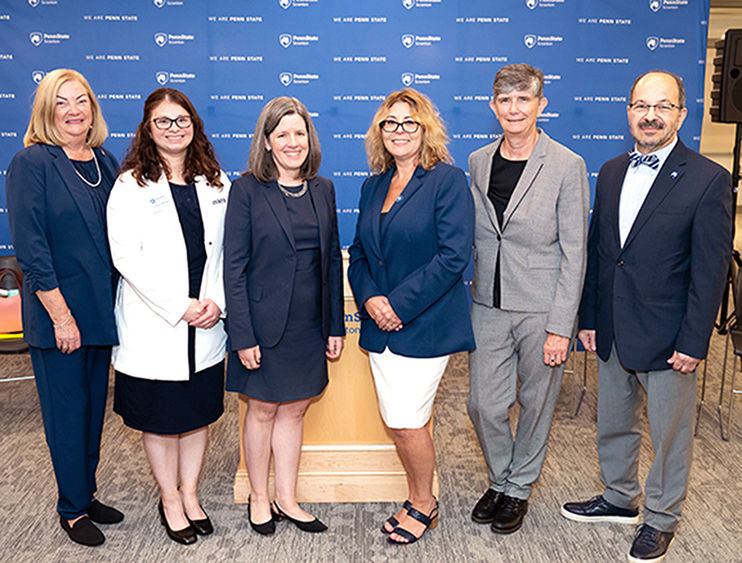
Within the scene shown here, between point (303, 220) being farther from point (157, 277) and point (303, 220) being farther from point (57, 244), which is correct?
point (57, 244)

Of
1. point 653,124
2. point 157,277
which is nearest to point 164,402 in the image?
point 157,277

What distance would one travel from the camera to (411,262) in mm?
2467

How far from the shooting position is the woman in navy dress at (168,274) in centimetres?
240

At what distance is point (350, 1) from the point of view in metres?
5.09

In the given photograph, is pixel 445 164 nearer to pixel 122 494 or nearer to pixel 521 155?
pixel 521 155

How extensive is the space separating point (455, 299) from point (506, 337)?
32cm

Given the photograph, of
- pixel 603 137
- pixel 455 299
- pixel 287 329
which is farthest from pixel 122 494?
pixel 603 137

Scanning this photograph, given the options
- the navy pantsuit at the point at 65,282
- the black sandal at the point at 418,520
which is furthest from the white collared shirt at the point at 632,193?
the navy pantsuit at the point at 65,282

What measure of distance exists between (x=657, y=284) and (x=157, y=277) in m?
1.84

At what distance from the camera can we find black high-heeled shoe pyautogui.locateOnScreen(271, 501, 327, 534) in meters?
2.78

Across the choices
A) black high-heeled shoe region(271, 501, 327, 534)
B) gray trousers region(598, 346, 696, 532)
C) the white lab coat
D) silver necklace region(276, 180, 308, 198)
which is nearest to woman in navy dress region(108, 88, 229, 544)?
the white lab coat

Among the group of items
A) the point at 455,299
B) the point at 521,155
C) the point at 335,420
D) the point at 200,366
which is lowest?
the point at 335,420

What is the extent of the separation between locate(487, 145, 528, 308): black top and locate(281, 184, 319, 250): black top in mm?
713

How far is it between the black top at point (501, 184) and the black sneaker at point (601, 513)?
1033 millimetres
